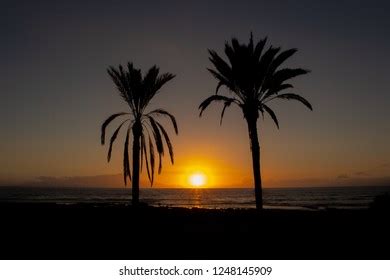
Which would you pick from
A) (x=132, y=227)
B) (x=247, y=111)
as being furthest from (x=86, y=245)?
(x=247, y=111)

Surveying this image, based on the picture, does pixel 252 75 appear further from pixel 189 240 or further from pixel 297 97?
pixel 189 240

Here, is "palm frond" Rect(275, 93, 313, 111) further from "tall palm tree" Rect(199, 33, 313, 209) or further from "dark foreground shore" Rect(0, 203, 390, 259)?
"dark foreground shore" Rect(0, 203, 390, 259)

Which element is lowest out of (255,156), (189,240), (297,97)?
(189,240)

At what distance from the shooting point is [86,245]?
8438 mm

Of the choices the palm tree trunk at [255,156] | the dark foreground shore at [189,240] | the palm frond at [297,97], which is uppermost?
the palm frond at [297,97]

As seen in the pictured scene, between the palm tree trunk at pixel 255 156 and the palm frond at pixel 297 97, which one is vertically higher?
the palm frond at pixel 297 97

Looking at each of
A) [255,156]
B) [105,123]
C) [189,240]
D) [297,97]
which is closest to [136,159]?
[105,123]

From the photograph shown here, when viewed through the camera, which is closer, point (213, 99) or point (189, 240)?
point (189, 240)

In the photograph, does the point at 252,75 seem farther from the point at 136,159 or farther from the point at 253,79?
the point at 136,159

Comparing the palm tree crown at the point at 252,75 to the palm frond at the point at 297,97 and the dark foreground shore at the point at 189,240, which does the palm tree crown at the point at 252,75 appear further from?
the dark foreground shore at the point at 189,240

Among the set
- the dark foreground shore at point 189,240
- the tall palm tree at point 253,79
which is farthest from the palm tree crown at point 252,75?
the dark foreground shore at point 189,240

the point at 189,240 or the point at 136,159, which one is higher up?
the point at 136,159

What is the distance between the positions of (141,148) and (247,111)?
21.1 feet
